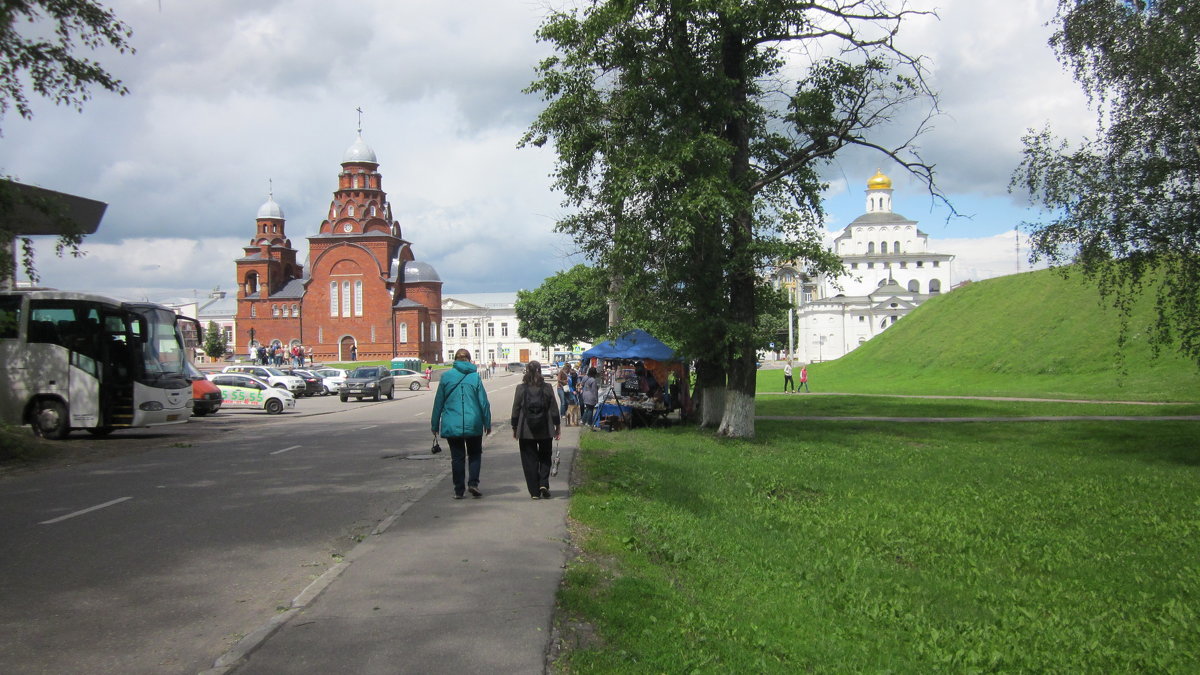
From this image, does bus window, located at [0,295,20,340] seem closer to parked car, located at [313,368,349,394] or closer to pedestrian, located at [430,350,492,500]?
pedestrian, located at [430,350,492,500]

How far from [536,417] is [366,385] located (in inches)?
1313

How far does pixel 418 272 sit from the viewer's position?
336 feet

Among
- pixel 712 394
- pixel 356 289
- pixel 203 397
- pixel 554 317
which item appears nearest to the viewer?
pixel 712 394

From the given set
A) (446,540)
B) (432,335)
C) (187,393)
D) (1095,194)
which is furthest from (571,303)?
(446,540)

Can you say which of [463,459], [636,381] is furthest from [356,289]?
[463,459]

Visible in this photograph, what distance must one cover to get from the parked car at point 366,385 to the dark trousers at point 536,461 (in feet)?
105

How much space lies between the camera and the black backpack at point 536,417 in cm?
1016

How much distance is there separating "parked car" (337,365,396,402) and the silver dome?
58.8 m

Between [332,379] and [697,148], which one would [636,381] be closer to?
[697,148]

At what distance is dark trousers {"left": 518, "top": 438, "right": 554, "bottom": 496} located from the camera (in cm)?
1044

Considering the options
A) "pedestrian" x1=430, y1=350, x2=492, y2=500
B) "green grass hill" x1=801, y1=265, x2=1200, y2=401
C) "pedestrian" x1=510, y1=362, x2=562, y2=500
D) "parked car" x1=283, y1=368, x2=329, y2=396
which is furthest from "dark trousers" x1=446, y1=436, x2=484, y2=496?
"parked car" x1=283, y1=368, x2=329, y2=396

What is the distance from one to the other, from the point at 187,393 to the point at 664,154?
42.5ft

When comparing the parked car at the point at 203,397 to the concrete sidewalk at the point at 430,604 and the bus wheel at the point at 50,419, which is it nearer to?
the bus wheel at the point at 50,419

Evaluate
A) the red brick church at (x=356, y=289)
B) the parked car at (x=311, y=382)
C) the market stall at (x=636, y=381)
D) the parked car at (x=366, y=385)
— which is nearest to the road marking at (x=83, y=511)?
the market stall at (x=636, y=381)
